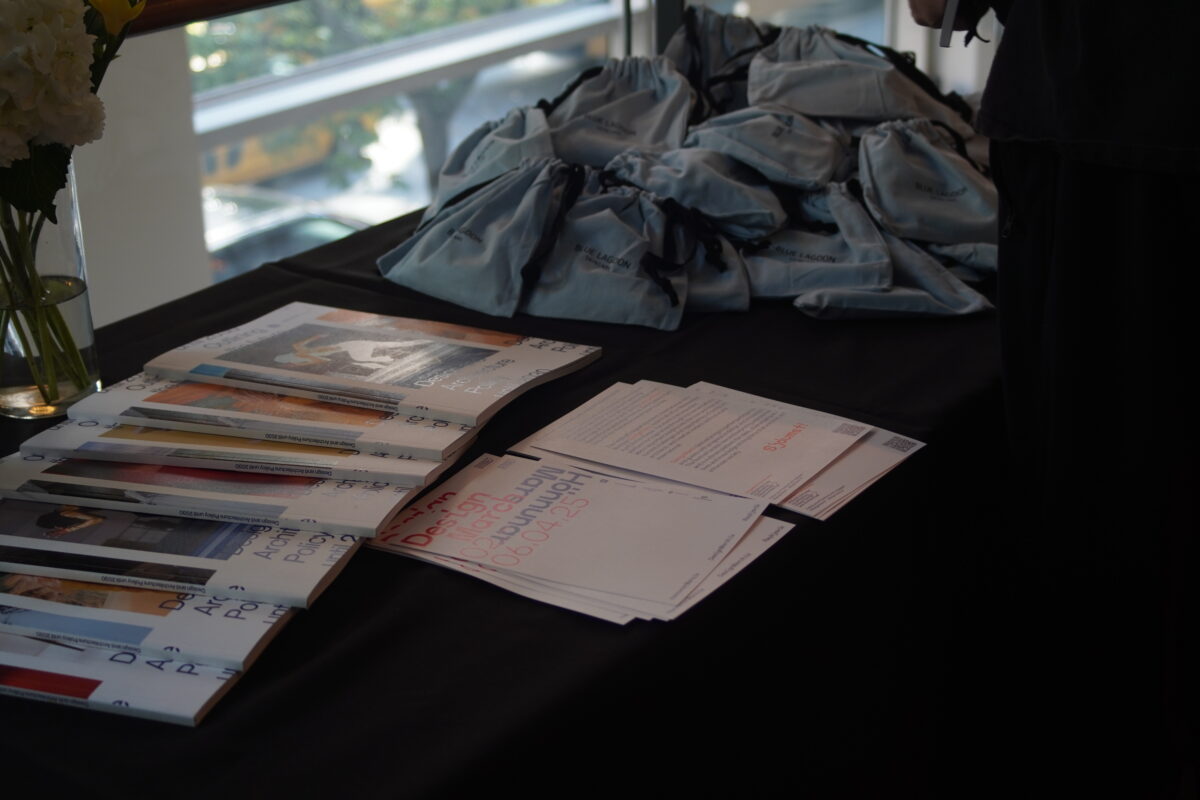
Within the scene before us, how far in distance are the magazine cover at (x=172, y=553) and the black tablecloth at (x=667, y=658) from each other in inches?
1.1

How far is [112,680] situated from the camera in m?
0.75

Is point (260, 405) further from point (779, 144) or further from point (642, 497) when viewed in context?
point (779, 144)

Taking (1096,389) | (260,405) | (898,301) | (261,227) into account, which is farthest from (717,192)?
(261,227)

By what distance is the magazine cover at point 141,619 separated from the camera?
0.78 m

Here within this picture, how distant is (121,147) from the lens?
176 centimetres

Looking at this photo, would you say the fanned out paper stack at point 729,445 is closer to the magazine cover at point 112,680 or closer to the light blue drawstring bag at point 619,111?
the magazine cover at point 112,680

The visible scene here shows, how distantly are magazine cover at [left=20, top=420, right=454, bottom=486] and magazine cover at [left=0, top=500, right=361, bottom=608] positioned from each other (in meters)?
0.07

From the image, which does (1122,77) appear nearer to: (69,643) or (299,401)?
(299,401)

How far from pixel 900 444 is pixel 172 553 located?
632 mm

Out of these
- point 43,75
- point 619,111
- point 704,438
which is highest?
point 43,75

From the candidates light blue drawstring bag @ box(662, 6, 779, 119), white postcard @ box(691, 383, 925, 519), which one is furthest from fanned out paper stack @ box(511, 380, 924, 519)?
light blue drawstring bag @ box(662, 6, 779, 119)

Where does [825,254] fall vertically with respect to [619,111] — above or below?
below

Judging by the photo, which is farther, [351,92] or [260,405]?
[351,92]

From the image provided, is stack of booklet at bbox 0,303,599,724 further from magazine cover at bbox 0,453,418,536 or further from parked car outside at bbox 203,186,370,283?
parked car outside at bbox 203,186,370,283
